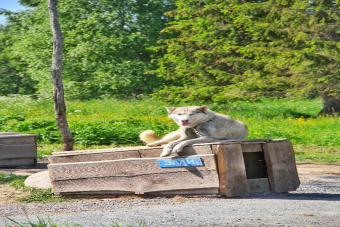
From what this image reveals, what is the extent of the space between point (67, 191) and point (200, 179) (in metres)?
2.02

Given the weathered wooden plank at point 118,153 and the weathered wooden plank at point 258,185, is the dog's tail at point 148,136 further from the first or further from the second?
the weathered wooden plank at point 258,185

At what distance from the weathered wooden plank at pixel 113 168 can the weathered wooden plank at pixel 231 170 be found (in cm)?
12

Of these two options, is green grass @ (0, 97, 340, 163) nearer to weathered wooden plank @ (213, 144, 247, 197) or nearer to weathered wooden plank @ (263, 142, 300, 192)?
weathered wooden plank @ (263, 142, 300, 192)

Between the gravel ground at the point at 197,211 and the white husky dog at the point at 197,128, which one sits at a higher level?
the white husky dog at the point at 197,128

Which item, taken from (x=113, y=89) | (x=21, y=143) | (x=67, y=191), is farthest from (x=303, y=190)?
(x=113, y=89)

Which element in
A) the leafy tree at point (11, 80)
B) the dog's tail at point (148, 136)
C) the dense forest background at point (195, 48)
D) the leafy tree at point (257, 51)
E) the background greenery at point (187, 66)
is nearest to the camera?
the dog's tail at point (148, 136)

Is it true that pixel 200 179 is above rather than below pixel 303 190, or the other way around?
above

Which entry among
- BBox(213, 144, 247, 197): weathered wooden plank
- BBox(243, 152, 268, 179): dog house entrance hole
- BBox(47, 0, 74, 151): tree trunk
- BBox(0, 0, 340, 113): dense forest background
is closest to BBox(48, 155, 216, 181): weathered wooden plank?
BBox(213, 144, 247, 197): weathered wooden plank

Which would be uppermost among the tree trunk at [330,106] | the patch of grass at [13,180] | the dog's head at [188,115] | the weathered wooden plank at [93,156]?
the dog's head at [188,115]

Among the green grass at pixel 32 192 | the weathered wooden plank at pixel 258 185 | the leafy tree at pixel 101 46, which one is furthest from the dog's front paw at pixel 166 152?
the leafy tree at pixel 101 46

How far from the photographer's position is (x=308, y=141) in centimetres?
1470

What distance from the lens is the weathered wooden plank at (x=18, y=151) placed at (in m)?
11.0

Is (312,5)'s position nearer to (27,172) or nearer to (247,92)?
(247,92)

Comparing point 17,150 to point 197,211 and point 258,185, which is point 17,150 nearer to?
point 258,185
